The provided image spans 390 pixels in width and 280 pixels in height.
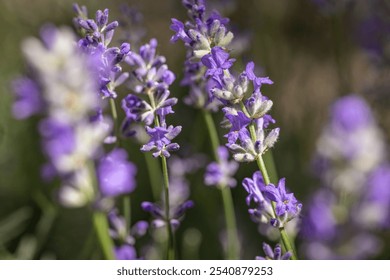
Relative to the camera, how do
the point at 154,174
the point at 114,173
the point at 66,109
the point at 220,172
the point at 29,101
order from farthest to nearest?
the point at 154,174
the point at 220,172
the point at 114,173
the point at 29,101
the point at 66,109

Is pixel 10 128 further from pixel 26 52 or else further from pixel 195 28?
pixel 26 52

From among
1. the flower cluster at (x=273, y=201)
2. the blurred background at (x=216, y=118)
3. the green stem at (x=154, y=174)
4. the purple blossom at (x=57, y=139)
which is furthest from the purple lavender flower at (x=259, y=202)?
the green stem at (x=154, y=174)

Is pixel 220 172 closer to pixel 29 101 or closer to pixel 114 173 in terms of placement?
pixel 114 173

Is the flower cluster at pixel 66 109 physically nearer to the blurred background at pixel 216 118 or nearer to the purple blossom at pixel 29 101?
the purple blossom at pixel 29 101

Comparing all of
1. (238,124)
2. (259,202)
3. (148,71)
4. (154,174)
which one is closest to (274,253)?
(259,202)

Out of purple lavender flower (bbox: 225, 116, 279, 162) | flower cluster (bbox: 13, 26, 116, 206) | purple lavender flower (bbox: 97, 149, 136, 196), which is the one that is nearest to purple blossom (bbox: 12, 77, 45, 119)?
flower cluster (bbox: 13, 26, 116, 206)

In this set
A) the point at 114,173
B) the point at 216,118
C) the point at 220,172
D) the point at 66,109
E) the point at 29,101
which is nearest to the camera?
the point at 66,109
